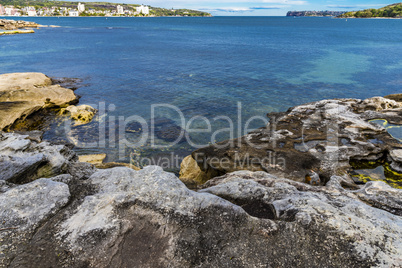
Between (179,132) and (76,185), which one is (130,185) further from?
(179,132)

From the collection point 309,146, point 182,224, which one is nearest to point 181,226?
point 182,224

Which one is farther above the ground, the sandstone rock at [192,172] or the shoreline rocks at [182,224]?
the shoreline rocks at [182,224]

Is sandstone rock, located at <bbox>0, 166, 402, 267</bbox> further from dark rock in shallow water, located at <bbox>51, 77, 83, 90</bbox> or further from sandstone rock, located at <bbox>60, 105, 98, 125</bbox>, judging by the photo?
dark rock in shallow water, located at <bbox>51, 77, 83, 90</bbox>

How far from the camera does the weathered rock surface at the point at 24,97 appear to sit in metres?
23.2

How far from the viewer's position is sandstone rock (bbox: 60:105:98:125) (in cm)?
2583

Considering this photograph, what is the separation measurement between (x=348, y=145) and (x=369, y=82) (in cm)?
2951

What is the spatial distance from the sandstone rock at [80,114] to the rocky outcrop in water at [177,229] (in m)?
19.8

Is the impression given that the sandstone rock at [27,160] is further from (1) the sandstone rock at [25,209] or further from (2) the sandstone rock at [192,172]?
(2) the sandstone rock at [192,172]

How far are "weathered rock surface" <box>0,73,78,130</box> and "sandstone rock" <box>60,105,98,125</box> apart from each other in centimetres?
256

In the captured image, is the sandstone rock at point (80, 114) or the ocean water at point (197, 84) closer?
the ocean water at point (197, 84)

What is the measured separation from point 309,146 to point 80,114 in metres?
21.6

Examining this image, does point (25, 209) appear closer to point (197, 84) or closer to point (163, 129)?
point (163, 129)

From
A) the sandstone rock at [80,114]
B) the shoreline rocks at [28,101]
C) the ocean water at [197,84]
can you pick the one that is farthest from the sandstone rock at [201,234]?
the shoreline rocks at [28,101]

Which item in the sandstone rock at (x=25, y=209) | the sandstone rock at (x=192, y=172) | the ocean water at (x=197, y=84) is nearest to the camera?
the sandstone rock at (x=25, y=209)
